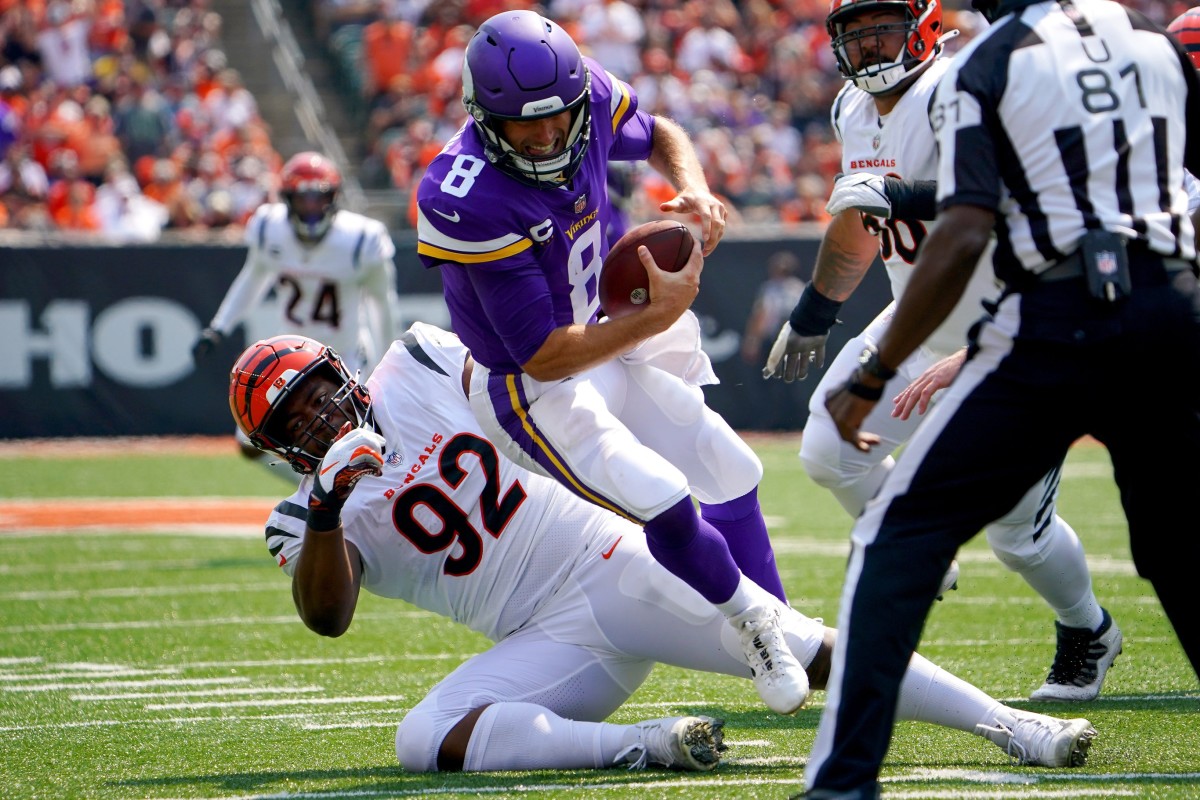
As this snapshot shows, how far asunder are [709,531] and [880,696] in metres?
0.85

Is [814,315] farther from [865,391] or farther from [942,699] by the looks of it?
[865,391]

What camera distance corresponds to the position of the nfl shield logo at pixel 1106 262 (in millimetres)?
2672

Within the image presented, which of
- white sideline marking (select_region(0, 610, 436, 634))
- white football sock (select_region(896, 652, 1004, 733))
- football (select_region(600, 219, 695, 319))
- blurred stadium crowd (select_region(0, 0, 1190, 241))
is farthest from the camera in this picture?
blurred stadium crowd (select_region(0, 0, 1190, 241))

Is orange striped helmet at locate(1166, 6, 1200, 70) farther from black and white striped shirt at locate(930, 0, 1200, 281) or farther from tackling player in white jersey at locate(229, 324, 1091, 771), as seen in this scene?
tackling player in white jersey at locate(229, 324, 1091, 771)

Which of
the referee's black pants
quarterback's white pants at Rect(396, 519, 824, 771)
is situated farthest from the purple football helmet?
the referee's black pants

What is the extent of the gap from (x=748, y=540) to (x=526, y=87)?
1340 mm

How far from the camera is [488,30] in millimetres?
3658

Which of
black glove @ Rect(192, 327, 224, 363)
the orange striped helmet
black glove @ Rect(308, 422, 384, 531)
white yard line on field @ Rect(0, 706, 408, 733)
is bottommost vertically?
black glove @ Rect(192, 327, 224, 363)

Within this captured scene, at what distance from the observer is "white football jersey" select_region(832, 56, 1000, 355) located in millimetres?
4121

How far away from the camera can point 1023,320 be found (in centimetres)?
273

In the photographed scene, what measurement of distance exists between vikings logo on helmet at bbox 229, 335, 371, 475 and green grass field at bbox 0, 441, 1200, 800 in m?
0.78

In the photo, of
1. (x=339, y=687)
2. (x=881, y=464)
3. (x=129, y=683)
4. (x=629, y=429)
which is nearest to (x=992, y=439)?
(x=629, y=429)

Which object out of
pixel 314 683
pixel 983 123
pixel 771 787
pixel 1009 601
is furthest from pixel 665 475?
pixel 1009 601

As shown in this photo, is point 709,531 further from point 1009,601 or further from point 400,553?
point 1009,601
